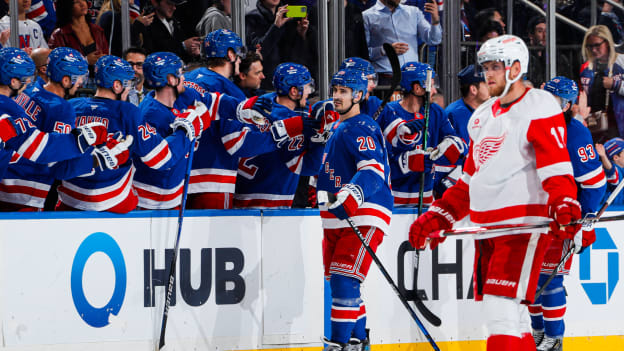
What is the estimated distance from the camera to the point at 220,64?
4973 millimetres

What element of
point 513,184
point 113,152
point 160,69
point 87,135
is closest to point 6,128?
point 87,135

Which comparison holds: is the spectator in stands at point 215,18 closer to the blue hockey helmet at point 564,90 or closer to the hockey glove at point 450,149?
the hockey glove at point 450,149

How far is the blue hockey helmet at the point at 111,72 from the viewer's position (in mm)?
4176

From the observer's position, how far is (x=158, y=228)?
13.4 feet

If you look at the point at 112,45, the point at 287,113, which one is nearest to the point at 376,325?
the point at 287,113

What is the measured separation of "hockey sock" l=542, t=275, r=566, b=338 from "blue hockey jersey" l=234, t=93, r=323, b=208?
4.59ft

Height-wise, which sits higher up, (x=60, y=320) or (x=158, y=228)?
Result: (x=158, y=228)

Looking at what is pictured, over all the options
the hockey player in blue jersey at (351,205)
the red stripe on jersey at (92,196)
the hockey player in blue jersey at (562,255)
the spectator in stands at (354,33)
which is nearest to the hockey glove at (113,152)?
the red stripe on jersey at (92,196)

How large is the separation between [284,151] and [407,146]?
0.72 meters

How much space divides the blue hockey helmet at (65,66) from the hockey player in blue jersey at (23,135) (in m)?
0.20

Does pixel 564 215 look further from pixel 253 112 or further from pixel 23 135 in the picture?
pixel 23 135

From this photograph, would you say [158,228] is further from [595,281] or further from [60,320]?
[595,281]

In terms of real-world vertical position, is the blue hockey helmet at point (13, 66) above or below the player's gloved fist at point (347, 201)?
above

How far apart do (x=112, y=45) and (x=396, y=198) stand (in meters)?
2.18
